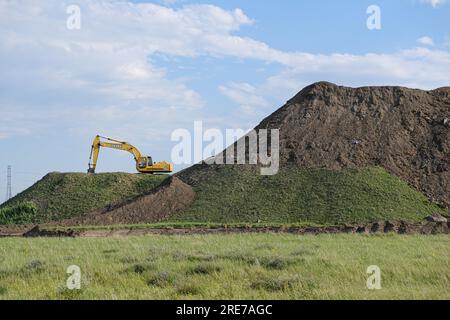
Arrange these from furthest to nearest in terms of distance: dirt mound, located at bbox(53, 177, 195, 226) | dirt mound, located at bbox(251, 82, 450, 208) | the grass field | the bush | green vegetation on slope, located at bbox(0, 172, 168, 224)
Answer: dirt mound, located at bbox(251, 82, 450, 208) < green vegetation on slope, located at bbox(0, 172, 168, 224) < the bush < dirt mound, located at bbox(53, 177, 195, 226) < the grass field

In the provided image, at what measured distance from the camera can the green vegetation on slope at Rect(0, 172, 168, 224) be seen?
4994 centimetres

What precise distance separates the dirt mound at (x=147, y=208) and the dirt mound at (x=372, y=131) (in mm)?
9647

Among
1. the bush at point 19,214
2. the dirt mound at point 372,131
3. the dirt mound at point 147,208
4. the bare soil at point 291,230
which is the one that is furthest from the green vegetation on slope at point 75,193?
the dirt mound at point 372,131

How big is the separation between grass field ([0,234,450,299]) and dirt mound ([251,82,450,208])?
29.4m

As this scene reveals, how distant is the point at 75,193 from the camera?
53000 mm

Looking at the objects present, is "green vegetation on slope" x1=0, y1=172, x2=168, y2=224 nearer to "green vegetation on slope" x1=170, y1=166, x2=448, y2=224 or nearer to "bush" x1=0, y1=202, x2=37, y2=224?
"bush" x1=0, y1=202, x2=37, y2=224

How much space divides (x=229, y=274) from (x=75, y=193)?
40108 mm

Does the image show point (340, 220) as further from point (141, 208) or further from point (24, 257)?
point (24, 257)

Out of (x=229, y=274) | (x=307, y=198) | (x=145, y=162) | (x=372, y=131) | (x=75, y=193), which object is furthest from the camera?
(x=372, y=131)

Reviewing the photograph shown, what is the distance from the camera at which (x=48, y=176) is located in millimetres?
58125

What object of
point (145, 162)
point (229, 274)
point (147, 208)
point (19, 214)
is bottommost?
point (19, 214)

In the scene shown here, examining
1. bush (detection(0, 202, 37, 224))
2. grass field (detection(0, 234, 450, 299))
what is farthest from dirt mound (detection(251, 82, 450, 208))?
grass field (detection(0, 234, 450, 299))

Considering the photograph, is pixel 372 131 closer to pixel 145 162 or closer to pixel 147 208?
pixel 145 162

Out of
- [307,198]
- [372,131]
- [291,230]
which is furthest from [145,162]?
[291,230]
